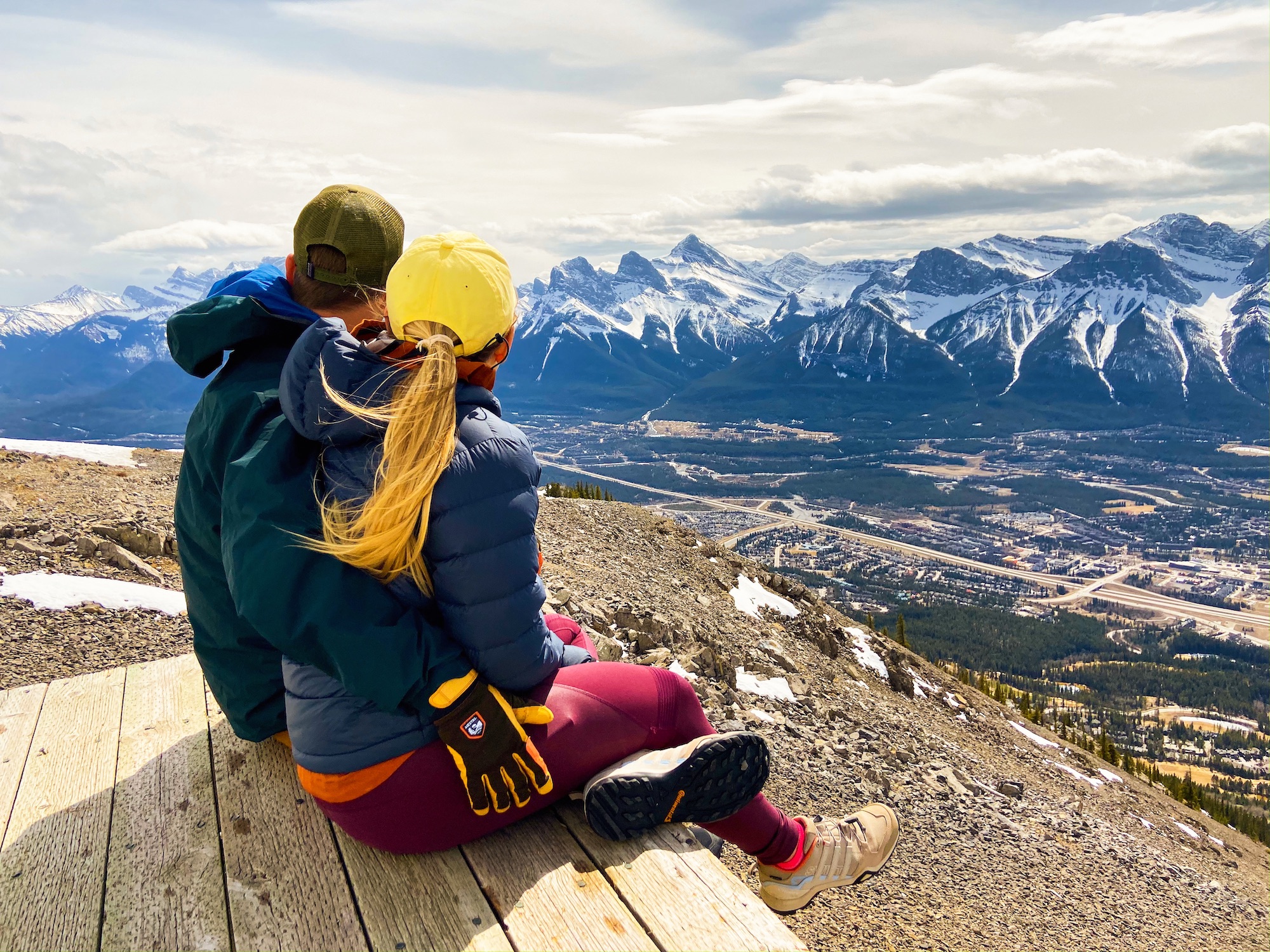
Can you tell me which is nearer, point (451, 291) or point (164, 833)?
point (451, 291)

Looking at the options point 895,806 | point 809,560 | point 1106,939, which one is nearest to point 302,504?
point 895,806

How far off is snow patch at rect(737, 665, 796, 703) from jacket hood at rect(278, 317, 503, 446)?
8.51m

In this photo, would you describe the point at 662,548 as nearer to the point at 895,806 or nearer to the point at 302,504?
the point at 895,806

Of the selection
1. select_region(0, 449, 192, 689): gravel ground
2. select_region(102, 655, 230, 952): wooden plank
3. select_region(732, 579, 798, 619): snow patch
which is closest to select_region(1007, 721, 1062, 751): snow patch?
select_region(732, 579, 798, 619): snow patch

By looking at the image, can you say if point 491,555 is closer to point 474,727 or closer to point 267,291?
point 474,727

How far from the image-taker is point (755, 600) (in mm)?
14852

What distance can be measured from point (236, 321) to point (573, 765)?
2.17 meters

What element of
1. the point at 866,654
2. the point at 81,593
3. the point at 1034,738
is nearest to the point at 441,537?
the point at 81,593

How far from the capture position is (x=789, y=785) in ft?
26.2

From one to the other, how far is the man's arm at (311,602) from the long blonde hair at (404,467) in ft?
0.30

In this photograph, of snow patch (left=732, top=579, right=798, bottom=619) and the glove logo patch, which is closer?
the glove logo patch

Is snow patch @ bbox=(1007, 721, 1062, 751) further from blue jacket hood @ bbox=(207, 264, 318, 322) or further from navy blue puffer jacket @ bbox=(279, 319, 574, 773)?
blue jacket hood @ bbox=(207, 264, 318, 322)

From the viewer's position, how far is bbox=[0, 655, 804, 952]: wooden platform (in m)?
2.51

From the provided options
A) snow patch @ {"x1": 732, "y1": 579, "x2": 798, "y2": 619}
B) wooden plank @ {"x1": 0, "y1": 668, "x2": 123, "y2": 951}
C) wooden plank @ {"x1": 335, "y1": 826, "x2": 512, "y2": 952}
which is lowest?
snow patch @ {"x1": 732, "y1": 579, "x2": 798, "y2": 619}
